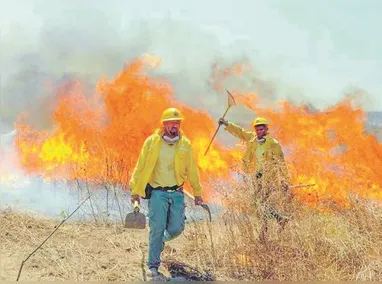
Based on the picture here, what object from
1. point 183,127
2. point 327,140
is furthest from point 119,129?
point 327,140

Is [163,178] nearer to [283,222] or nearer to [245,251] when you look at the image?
[245,251]

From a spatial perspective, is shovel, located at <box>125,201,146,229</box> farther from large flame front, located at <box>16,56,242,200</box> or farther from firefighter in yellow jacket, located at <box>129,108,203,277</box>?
large flame front, located at <box>16,56,242,200</box>

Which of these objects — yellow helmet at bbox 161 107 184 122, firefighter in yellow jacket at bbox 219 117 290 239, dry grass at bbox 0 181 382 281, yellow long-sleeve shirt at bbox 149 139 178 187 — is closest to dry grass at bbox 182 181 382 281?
dry grass at bbox 0 181 382 281

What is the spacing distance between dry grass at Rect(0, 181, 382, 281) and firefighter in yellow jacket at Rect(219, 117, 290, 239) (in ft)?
0.61

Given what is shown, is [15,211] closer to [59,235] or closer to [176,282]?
[59,235]

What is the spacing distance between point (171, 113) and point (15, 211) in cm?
424

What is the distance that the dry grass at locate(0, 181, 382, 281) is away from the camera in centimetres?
591

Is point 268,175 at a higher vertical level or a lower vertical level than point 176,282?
higher

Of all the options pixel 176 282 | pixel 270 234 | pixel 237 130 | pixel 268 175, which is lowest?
pixel 176 282

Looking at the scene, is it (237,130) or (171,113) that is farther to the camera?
(237,130)

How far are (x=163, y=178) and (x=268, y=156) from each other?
2.23m

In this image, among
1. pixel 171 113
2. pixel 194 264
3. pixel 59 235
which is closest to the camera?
pixel 171 113

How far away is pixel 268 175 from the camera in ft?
21.8

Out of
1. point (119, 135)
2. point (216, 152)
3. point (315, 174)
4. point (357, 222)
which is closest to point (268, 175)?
point (357, 222)
